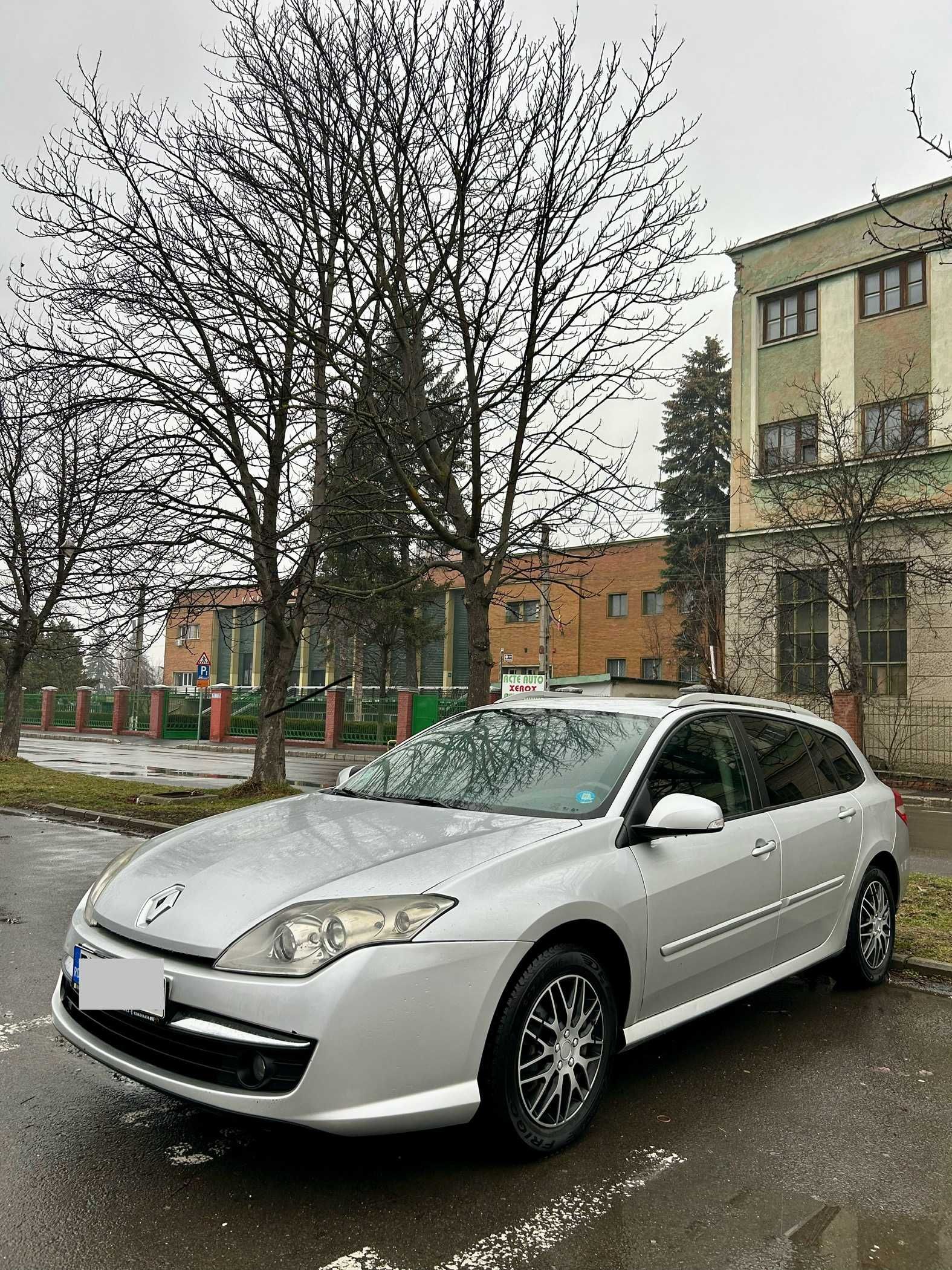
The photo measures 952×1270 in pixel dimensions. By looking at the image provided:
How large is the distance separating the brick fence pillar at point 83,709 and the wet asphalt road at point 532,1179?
46.9 meters

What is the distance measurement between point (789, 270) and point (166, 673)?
54.7m

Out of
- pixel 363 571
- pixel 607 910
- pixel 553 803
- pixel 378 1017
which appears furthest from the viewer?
pixel 363 571

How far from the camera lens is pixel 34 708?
52.0 metres

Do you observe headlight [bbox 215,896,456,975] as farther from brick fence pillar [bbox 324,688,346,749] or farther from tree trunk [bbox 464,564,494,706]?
brick fence pillar [bbox 324,688,346,749]

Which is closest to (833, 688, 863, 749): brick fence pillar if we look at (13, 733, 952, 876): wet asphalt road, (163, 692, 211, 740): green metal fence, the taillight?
(13, 733, 952, 876): wet asphalt road

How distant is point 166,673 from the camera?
70000 millimetres

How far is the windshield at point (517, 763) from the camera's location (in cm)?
386

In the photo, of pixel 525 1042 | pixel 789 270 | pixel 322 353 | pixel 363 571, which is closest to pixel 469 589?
pixel 322 353

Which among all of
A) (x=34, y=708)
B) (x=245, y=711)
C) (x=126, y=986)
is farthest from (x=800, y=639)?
(x=34, y=708)

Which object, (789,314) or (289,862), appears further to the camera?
(789,314)

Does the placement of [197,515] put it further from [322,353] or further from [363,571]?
[363,571]

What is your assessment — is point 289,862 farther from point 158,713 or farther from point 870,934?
point 158,713

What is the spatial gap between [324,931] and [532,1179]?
1034mm

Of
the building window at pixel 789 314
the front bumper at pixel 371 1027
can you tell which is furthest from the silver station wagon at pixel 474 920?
the building window at pixel 789 314
